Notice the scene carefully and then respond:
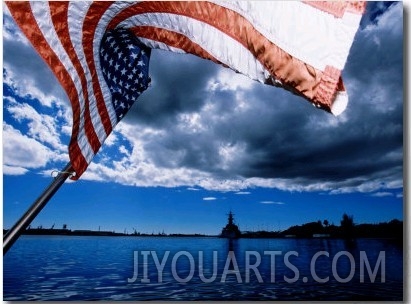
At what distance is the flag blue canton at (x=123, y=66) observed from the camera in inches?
109

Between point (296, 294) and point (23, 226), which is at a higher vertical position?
point (23, 226)

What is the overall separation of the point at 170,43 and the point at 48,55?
701 mm

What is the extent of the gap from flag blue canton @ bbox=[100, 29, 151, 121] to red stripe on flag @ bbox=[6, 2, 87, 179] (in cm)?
31

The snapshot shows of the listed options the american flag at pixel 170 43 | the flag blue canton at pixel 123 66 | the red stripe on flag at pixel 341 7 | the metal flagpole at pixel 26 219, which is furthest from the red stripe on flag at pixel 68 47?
the red stripe on flag at pixel 341 7

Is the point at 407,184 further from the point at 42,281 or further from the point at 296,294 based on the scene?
the point at 42,281

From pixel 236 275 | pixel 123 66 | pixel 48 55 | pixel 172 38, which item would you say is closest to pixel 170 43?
pixel 172 38

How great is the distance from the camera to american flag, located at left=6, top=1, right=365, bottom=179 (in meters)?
1.99

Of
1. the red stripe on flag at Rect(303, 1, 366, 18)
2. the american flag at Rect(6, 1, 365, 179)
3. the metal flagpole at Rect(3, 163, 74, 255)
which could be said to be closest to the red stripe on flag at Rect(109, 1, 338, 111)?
the american flag at Rect(6, 1, 365, 179)

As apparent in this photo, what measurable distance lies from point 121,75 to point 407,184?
81.2 inches

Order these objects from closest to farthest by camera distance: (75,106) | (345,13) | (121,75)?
(345,13), (75,106), (121,75)

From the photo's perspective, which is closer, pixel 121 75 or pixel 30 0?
pixel 30 0

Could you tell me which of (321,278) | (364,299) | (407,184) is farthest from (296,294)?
(407,184)

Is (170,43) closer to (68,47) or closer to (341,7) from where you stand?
(68,47)

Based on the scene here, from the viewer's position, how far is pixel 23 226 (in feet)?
7.47
